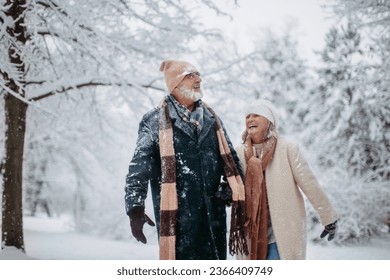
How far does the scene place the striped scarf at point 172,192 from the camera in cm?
216

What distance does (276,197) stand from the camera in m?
2.36

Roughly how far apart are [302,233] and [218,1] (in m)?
2.54

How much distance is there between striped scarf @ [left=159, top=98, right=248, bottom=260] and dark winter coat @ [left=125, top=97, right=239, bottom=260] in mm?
55

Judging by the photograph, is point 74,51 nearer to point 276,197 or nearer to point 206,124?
point 206,124

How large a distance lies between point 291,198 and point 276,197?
0.27 ft

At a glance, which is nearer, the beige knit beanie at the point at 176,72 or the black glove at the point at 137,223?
the black glove at the point at 137,223

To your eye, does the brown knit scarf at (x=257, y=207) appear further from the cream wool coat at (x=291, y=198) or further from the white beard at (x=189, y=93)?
the white beard at (x=189, y=93)

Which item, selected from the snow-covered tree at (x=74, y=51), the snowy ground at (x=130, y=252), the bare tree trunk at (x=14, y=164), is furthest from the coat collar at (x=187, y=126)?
the bare tree trunk at (x=14, y=164)

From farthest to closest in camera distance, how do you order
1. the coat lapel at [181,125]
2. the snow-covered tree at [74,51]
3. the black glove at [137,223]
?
the snow-covered tree at [74,51] < the coat lapel at [181,125] < the black glove at [137,223]

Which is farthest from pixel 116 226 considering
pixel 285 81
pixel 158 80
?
pixel 158 80

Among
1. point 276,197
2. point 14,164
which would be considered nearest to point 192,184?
point 276,197

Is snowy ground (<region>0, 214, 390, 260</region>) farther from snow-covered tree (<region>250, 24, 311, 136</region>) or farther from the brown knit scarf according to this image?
snow-covered tree (<region>250, 24, 311, 136</region>)

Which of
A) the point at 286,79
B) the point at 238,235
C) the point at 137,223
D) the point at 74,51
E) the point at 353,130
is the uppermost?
the point at 286,79

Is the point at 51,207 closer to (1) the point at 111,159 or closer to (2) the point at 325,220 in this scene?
A: (1) the point at 111,159
